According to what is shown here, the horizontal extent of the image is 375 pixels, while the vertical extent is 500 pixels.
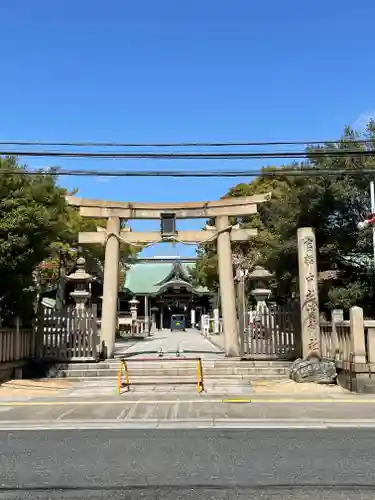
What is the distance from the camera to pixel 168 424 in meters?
9.50

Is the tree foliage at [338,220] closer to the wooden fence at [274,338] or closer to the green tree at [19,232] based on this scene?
the wooden fence at [274,338]

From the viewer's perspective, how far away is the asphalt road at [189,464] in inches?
213

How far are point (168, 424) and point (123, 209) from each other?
Answer: 1024 cm

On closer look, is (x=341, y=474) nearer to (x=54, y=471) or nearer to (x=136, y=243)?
(x=54, y=471)

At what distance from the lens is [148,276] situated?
55.6 metres

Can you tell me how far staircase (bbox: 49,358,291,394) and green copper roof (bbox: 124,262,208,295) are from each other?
33.9m

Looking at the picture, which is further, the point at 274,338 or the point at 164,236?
the point at 164,236

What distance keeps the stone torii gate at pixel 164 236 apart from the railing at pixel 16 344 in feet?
8.06

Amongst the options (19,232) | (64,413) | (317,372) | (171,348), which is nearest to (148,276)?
(171,348)

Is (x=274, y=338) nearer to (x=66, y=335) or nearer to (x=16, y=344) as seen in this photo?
(x=66, y=335)

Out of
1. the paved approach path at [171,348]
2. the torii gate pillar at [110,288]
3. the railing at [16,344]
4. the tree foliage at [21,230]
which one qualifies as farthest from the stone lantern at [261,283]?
the railing at [16,344]

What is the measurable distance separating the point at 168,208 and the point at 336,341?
24.5ft

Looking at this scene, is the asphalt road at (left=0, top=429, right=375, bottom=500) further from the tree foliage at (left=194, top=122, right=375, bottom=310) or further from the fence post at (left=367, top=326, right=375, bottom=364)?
the tree foliage at (left=194, top=122, right=375, bottom=310)

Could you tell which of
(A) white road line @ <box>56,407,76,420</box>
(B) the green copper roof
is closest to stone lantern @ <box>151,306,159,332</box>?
(B) the green copper roof
